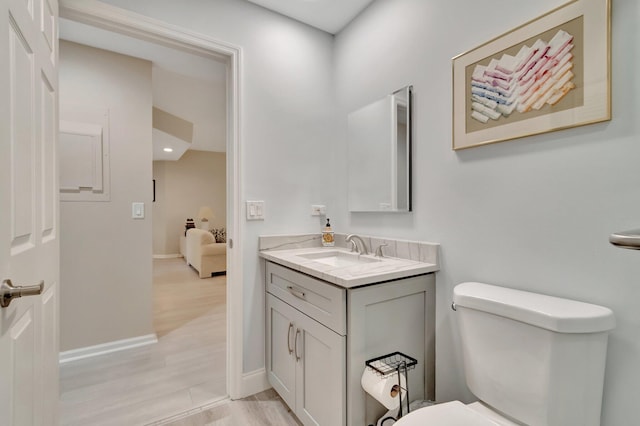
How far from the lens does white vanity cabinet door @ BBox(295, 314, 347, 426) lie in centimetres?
123

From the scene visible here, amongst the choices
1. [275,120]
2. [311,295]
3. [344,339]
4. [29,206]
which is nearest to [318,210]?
[275,120]

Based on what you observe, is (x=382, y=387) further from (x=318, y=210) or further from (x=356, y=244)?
(x=318, y=210)

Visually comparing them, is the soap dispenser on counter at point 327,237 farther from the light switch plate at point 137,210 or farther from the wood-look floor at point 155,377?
the light switch plate at point 137,210

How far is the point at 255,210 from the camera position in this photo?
6.19ft

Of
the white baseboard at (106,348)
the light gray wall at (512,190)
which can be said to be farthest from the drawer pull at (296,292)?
the white baseboard at (106,348)

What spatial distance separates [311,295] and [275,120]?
1184 mm

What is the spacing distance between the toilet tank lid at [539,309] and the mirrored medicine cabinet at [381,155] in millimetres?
638

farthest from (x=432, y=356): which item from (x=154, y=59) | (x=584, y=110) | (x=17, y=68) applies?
(x=154, y=59)

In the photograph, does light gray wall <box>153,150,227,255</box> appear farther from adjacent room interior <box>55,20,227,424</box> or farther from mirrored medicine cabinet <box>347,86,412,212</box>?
mirrored medicine cabinet <box>347,86,412,212</box>

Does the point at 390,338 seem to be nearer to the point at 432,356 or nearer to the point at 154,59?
the point at 432,356

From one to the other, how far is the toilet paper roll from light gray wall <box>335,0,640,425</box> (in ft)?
1.35

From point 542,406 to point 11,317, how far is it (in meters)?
1.50

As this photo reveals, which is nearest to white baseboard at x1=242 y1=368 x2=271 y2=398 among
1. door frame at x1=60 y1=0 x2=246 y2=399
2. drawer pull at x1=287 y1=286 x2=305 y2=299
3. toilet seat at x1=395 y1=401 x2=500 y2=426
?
door frame at x1=60 y1=0 x2=246 y2=399

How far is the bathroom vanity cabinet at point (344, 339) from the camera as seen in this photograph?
123 cm
